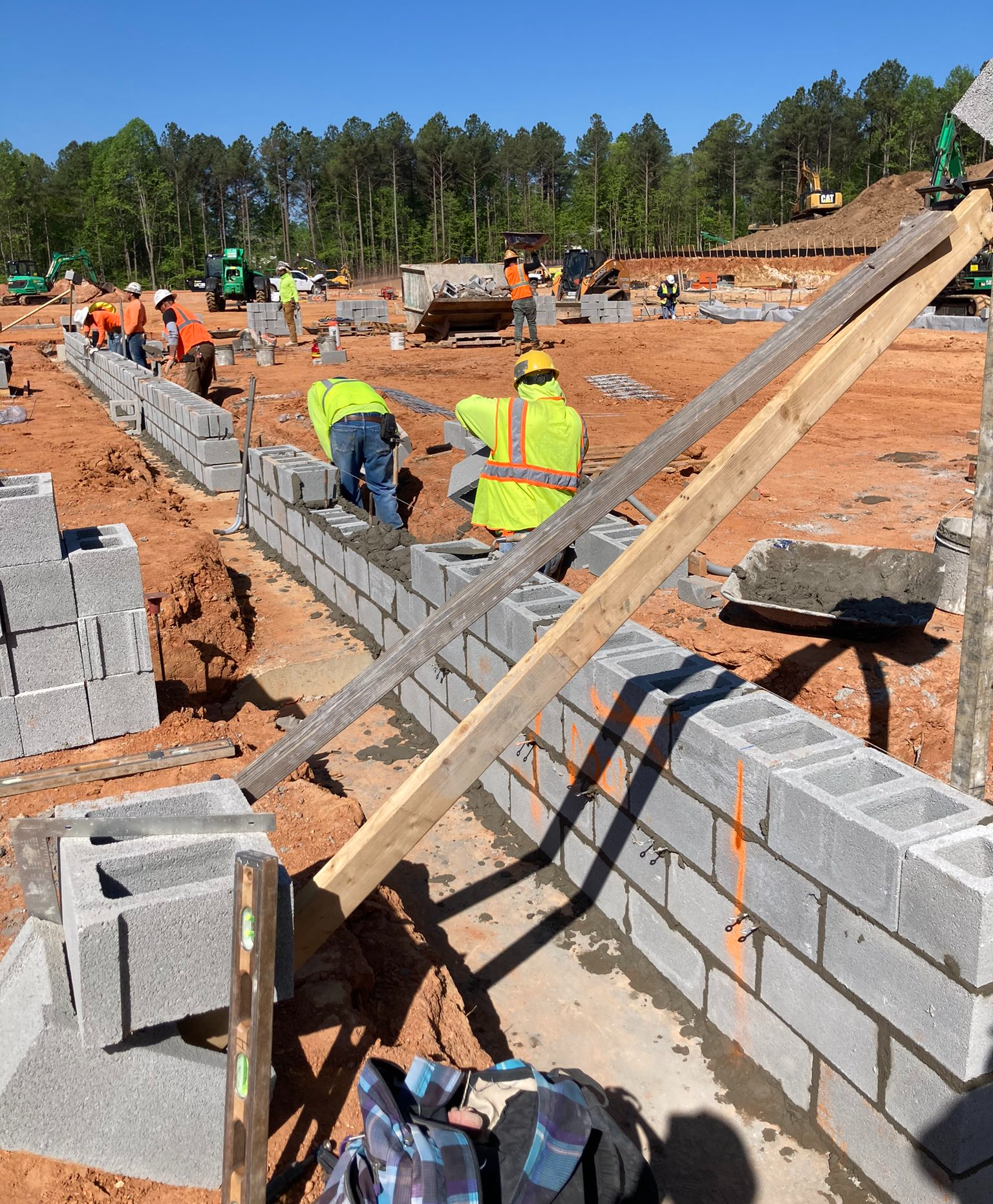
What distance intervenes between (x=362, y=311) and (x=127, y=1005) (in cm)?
2709

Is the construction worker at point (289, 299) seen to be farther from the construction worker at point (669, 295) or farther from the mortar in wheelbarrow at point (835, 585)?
the mortar in wheelbarrow at point (835, 585)

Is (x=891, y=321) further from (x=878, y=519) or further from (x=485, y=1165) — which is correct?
(x=878, y=519)

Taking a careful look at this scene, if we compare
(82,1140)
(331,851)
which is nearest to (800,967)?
(331,851)

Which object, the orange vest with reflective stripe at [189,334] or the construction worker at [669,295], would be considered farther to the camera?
the construction worker at [669,295]

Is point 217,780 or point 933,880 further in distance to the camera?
point 217,780

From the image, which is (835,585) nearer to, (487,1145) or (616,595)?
(616,595)

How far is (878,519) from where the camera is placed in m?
9.02

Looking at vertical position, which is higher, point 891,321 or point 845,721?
point 891,321

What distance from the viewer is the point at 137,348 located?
17906 millimetres

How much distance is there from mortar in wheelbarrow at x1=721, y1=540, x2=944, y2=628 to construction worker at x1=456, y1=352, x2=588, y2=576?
1.25m

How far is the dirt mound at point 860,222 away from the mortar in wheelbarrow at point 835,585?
43600 mm

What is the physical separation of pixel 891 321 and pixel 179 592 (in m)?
5.41

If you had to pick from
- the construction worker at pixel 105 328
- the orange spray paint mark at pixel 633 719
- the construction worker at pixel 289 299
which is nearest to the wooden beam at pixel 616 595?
the orange spray paint mark at pixel 633 719

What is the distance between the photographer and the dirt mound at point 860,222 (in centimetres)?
4709
